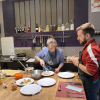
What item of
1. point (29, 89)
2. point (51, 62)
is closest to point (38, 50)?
point (51, 62)

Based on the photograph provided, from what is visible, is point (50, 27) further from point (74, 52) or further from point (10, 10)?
point (10, 10)

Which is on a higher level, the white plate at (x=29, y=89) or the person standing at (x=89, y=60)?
the person standing at (x=89, y=60)

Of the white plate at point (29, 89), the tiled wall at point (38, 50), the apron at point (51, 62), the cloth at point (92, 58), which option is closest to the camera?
the white plate at point (29, 89)

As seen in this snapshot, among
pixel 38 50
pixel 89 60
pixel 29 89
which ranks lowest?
pixel 29 89

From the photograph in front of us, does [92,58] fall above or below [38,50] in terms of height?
above

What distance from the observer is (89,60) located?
1361 millimetres

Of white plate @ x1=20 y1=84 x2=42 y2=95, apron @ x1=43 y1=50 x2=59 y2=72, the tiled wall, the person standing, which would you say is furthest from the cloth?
the tiled wall

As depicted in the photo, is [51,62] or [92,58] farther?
[51,62]

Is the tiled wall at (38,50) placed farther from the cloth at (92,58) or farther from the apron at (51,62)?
the cloth at (92,58)

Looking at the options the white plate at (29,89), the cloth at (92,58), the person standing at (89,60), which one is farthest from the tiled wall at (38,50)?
the white plate at (29,89)

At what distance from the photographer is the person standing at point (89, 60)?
1.35 metres

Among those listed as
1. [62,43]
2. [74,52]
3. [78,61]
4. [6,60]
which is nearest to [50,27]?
[62,43]

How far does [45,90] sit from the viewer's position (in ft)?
4.21

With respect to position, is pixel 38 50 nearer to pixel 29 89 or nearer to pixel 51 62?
pixel 51 62
